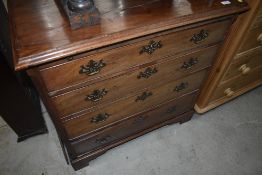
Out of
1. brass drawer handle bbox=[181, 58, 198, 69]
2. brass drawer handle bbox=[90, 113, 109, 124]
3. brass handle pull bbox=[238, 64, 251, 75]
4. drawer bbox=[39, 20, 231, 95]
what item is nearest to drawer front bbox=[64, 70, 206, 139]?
brass drawer handle bbox=[90, 113, 109, 124]

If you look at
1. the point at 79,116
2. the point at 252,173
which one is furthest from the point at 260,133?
the point at 79,116

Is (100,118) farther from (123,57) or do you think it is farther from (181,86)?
(181,86)

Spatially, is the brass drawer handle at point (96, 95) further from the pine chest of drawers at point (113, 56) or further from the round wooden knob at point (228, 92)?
the round wooden knob at point (228, 92)

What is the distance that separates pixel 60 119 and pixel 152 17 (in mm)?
620

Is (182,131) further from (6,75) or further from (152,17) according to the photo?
(6,75)

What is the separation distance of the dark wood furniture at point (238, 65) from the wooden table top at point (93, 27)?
0.68 ft

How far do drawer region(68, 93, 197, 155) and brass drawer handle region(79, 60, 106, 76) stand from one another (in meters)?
0.49

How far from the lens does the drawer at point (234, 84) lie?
1.60 metres

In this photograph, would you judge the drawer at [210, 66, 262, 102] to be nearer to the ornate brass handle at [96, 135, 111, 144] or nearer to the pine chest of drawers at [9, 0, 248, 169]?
the pine chest of drawers at [9, 0, 248, 169]

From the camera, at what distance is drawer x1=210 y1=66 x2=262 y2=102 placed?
1599 mm

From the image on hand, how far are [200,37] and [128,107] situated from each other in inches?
20.6

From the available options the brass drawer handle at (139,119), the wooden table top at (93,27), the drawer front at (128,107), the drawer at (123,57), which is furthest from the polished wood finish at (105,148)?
the wooden table top at (93,27)

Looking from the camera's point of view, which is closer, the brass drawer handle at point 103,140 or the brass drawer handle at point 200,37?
the brass drawer handle at point 200,37

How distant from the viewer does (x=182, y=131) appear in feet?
5.54
